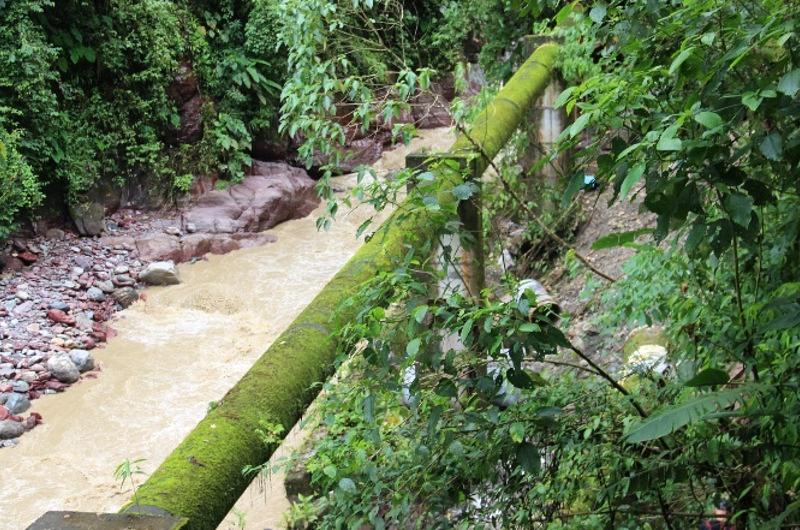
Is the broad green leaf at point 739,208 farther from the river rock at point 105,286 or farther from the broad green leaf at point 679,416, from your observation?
the river rock at point 105,286

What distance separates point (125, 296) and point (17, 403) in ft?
6.37

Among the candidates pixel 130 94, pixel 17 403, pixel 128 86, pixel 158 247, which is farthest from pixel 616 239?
pixel 128 86

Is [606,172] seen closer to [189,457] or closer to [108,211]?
[189,457]

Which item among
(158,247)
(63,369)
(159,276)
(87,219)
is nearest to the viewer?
(63,369)

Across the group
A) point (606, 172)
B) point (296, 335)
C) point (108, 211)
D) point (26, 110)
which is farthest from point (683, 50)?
point (108, 211)

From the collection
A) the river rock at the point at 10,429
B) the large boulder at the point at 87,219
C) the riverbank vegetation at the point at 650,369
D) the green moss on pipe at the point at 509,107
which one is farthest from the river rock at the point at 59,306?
the riverbank vegetation at the point at 650,369

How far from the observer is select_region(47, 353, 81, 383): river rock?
6711mm

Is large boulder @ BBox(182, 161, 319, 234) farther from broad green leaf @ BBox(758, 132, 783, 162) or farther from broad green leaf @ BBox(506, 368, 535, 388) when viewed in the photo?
broad green leaf @ BBox(758, 132, 783, 162)

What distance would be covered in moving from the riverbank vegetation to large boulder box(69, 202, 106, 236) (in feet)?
25.7

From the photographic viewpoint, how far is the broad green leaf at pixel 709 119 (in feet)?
3.93

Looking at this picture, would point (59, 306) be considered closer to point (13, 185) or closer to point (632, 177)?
point (13, 185)

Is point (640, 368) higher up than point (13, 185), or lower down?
higher up

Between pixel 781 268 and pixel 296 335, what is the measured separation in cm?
104

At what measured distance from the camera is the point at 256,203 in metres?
9.92
